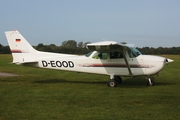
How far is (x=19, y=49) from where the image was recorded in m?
12.9

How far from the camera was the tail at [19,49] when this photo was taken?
1278cm

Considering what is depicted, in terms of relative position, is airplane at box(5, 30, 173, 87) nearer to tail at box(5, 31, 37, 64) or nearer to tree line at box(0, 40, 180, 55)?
tail at box(5, 31, 37, 64)

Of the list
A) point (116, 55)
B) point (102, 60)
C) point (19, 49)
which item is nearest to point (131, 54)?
point (116, 55)

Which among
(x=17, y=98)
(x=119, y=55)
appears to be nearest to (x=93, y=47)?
(x=119, y=55)

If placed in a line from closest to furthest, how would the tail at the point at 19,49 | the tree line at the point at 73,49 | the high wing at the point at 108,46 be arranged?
the high wing at the point at 108,46, the tail at the point at 19,49, the tree line at the point at 73,49

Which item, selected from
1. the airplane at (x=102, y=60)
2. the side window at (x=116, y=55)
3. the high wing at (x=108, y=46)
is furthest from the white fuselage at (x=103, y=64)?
the high wing at (x=108, y=46)

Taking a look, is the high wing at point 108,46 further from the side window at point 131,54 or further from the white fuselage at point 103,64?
the white fuselage at point 103,64

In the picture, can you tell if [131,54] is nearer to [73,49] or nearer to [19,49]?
[19,49]

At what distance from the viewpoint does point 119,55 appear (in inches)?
469

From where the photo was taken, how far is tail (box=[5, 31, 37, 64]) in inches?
503

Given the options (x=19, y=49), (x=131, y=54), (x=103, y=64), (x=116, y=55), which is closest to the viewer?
(x=131, y=54)

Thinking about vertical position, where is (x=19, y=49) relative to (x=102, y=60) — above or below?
above

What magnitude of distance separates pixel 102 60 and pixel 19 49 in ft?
14.5

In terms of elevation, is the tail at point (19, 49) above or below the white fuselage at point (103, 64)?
above
